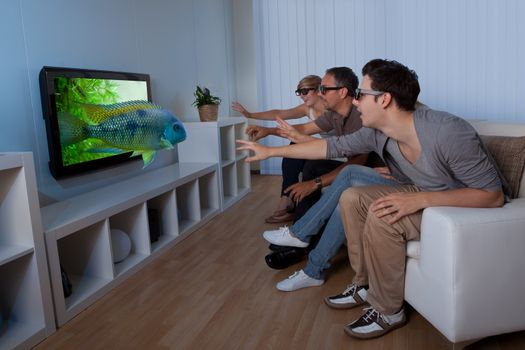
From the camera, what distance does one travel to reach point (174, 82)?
3.57 metres

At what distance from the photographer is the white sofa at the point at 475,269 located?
1294 millimetres

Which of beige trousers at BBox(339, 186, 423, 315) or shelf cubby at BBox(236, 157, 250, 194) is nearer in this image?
beige trousers at BBox(339, 186, 423, 315)

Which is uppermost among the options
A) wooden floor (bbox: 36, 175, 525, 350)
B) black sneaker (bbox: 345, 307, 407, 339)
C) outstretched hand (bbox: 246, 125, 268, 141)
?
outstretched hand (bbox: 246, 125, 268, 141)

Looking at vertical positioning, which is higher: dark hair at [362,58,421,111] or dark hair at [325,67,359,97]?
dark hair at [325,67,359,97]

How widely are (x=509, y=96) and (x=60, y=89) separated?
3.87m

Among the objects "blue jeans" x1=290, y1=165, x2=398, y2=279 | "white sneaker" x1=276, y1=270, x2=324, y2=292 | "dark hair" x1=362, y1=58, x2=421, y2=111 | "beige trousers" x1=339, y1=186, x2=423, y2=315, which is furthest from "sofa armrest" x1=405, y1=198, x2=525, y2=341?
"white sneaker" x1=276, y1=270, x2=324, y2=292

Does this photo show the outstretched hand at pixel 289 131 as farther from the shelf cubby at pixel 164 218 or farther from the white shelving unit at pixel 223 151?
the white shelving unit at pixel 223 151

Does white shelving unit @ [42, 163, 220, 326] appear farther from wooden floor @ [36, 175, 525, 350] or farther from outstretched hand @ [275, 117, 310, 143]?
outstretched hand @ [275, 117, 310, 143]

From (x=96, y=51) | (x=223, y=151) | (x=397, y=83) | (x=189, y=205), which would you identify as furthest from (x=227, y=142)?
(x=397, y=83)

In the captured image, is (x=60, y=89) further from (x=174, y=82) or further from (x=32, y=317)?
(x=174, y=82)

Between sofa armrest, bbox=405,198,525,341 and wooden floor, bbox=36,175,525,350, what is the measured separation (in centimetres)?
7

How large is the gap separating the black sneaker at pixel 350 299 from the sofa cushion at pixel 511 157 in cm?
70

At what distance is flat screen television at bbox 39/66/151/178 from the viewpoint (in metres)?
2.07

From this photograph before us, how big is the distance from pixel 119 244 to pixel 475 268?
67.4 inches
